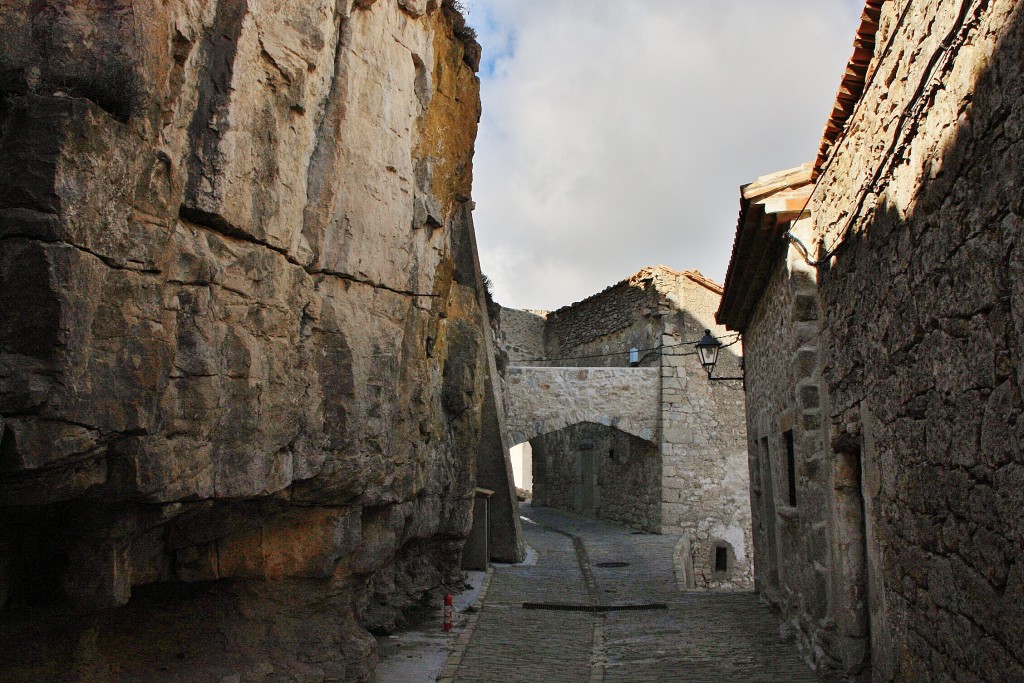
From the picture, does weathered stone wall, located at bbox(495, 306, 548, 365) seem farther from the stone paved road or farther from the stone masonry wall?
the stone masonry wall

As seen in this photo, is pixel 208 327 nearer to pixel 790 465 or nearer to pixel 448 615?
pixel 448 615

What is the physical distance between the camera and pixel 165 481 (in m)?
4.60

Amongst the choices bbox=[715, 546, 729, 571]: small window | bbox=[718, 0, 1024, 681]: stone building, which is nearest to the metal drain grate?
bbox=[718, 0, 1024, 681]: stone building

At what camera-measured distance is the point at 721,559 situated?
1736 cm

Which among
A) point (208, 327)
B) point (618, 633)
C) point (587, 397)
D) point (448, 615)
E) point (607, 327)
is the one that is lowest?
point (618, 633)

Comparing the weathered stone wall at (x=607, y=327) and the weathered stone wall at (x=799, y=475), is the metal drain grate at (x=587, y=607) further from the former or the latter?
the weathered stone wall at (x=607, y=327)

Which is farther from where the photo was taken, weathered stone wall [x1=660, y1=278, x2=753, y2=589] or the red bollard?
weathered stone wall [x1=660, y1=278, x2=753, y2=589]

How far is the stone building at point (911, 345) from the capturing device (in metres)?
3.06

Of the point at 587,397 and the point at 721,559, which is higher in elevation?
the point at 587,397

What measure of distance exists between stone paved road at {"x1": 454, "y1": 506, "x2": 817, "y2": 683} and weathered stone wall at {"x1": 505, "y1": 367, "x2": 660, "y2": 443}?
3.68 metres

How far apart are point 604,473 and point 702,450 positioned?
375cm

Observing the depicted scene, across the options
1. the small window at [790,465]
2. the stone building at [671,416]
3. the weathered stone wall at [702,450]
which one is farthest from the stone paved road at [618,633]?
the stone building at [671,416]

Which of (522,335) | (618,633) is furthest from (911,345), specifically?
(522,335)

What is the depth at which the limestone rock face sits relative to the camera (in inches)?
157
